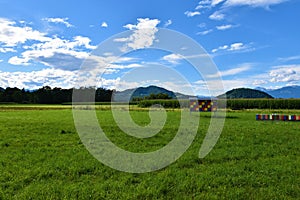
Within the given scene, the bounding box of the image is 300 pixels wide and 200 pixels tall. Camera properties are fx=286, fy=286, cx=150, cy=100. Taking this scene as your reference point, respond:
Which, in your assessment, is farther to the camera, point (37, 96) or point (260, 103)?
point (37, 96)

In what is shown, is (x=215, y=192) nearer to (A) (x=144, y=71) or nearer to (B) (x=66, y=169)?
(B) (x=66, y=169)

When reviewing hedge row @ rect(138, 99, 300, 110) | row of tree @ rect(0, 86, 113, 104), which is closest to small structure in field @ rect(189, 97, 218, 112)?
hedge row @ rect(138, 99, 300, 110)

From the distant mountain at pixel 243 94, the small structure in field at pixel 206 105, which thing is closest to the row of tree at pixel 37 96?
the distant mountain at pixel 243 94

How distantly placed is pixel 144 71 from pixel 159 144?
444cm

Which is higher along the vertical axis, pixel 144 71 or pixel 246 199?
pixel 144 71

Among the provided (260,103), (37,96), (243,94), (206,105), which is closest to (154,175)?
(206,105)

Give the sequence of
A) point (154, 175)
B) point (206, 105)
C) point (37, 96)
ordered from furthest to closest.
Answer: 1. point (37, 96)
2. point (206, 105)
3. point (154, 175)

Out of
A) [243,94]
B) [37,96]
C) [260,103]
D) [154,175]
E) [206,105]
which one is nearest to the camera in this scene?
[154,175]

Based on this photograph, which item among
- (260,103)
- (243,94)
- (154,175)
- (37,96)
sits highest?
(243,94)

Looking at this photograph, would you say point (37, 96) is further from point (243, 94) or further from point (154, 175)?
point (243, 94)

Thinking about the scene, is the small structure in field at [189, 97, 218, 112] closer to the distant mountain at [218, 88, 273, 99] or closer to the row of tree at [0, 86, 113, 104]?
the distant mountain at [218, 88, 273, 99]

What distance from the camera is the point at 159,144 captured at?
14.7 metres

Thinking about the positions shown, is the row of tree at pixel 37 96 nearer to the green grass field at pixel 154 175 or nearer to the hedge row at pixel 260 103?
the hedge row at pixel 260 103

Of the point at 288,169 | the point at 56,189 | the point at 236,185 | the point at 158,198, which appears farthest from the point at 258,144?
the point at 56,189
